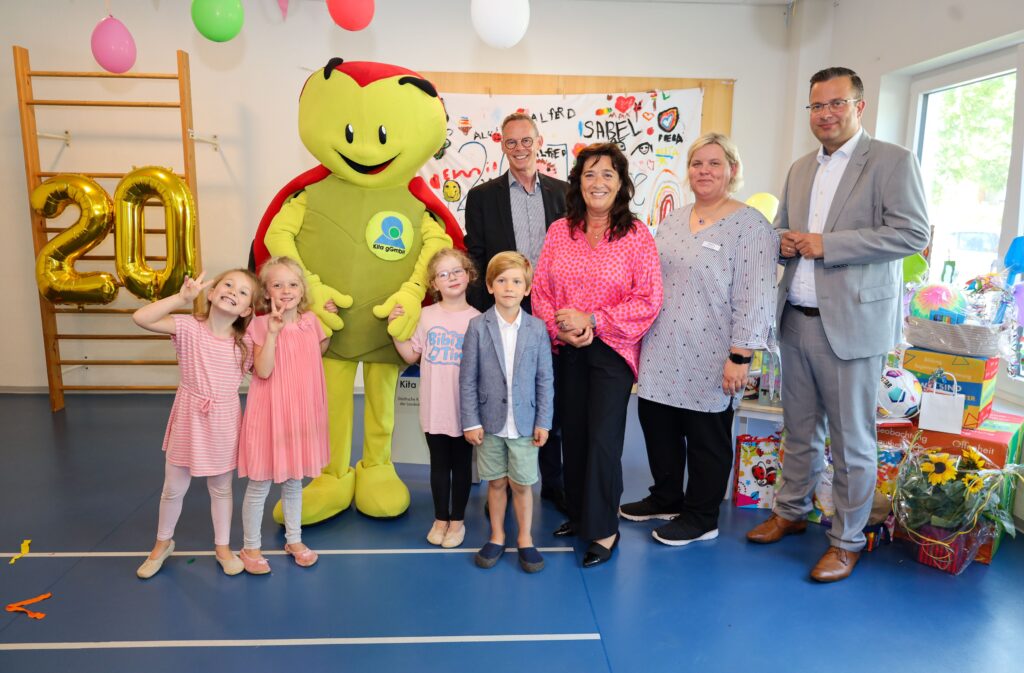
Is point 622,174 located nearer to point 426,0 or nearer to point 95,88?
point 426,0

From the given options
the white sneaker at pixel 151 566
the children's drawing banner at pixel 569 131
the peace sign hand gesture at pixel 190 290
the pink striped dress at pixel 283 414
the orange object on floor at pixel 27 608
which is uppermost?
the children's drawing banner at pixel 569 131

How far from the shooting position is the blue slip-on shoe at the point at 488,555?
2.32 meters

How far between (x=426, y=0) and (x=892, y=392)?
3.68m

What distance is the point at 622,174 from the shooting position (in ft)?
7.38

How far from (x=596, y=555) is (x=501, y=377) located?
75 cm

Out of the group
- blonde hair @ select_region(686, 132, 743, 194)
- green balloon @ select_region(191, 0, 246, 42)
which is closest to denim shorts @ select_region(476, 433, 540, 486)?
blonde hair @ select_region(686, 132, 743, 194)

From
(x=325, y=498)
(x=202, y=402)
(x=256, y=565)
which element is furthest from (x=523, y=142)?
(x=256, y=565)

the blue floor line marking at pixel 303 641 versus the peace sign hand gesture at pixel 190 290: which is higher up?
the peace sign hand gesture at pixel 190 290

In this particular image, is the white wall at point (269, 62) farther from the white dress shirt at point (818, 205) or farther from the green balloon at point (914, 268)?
the white dress shirt at point (818, 205)

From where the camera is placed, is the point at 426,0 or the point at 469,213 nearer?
the point at 469,213

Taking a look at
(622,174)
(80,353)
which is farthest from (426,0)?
(80,353)

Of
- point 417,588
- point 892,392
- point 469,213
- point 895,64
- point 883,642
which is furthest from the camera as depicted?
point 895,64

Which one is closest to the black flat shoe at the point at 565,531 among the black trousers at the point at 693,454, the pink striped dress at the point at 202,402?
the black trousers at the point at 693,454

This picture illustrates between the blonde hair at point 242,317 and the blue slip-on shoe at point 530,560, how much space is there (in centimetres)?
119
